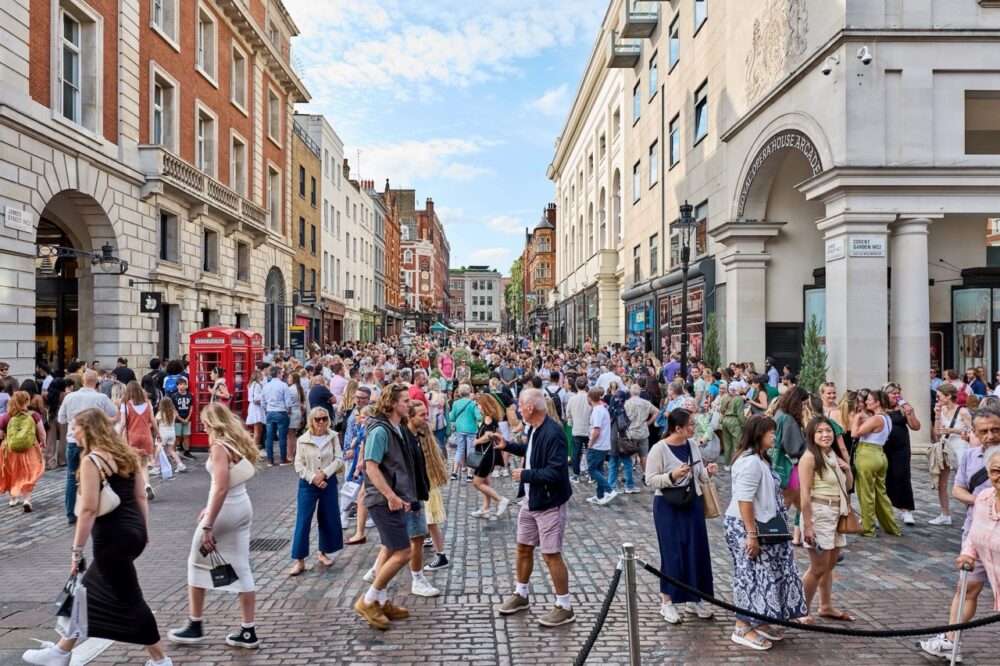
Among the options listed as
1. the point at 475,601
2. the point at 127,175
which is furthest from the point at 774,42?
the point at 127,175

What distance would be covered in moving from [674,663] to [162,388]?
1303 centimetres

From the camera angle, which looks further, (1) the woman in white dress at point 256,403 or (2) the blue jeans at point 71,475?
(1) the woman in white dress at point 256,403

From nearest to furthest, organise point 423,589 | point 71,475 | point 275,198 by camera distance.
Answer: point 423,589, point 71,475, point 275,198

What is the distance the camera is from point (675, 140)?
26.2 meters

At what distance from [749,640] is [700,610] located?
0.62m

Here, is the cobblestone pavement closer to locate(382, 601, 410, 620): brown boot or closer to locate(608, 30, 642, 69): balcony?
locate(382, 601, 410, 620): brown boot

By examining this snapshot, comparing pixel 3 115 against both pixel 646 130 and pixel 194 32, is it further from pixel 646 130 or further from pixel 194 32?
pixel 646 130

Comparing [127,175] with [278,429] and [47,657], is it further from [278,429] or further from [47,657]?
[47,657]

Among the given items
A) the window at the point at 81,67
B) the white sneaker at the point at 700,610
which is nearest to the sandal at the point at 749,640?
the white sneaker at the point at 700,610

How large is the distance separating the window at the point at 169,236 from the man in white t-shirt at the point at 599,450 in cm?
1723

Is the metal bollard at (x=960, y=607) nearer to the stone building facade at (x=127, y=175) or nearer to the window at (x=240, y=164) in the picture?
the stone building facade at (x=127, y=175)

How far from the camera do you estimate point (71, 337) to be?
66.1 feet

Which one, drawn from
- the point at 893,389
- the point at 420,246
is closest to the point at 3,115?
the point at 893,389

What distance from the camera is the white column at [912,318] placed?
1373cm
